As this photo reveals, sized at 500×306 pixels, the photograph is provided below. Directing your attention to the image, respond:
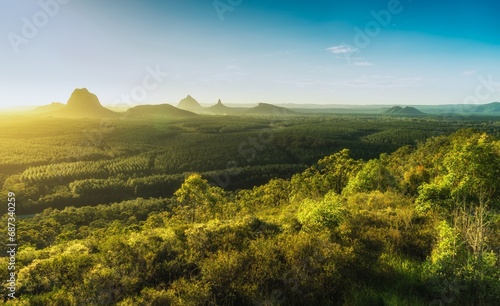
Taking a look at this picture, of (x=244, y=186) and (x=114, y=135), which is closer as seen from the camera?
(x=244, y=186)

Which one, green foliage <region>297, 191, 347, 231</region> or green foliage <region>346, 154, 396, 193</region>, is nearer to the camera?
green foliage <region>297, 191, 347, 231</region>

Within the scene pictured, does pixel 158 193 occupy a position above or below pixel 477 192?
below

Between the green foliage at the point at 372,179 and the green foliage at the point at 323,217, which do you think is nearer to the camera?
the green foliage at the point at 323,217

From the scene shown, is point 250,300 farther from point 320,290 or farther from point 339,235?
point 339,235

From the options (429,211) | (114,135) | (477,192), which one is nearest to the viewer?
(429,211)

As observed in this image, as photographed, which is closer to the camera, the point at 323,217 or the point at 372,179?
the point at 323,217

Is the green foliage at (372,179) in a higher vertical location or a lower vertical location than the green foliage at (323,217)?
lower

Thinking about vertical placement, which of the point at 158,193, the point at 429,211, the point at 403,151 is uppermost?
the point at 429,211

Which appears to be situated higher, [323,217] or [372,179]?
[323,217]

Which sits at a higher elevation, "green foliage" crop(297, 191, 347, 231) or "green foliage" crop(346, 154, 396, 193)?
"green foliage" crop(297, 191, 347, 231)

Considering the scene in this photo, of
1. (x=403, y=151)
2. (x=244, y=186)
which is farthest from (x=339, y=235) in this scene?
(x=244, y=186)

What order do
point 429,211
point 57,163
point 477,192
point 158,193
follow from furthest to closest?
1. point 57,163
2. point 158,193
3. point 477,192
4. point 429,211
